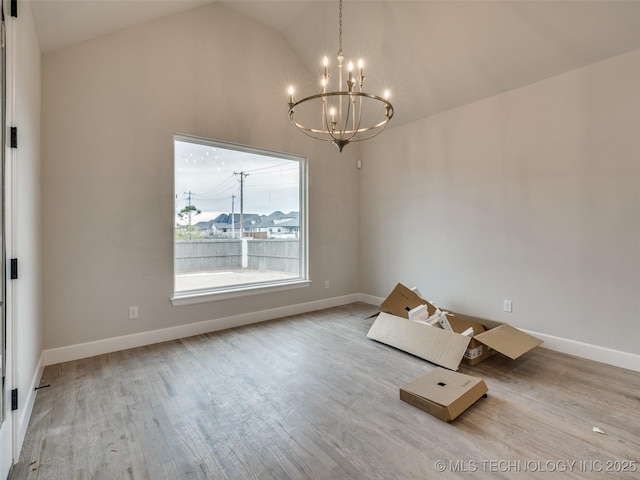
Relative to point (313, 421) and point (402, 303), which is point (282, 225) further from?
point (313, 421)

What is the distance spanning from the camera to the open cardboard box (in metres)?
2.70

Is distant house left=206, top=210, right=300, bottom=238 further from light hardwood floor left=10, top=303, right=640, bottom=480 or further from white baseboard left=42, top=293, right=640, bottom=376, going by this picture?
light hardwood floor left=10, top=303, right=640, bottom=480

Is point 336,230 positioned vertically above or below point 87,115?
below

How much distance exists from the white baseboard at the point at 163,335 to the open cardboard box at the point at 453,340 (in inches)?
52.6

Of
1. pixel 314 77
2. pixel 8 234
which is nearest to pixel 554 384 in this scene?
pixel 8 234

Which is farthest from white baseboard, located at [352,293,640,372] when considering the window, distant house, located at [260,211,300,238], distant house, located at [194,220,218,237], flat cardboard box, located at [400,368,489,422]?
distant house, located at [194,220,218,237]

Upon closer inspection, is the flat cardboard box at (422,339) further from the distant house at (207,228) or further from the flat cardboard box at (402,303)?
the distant house at (207,228)

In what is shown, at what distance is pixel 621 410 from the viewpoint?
2090 millimetres

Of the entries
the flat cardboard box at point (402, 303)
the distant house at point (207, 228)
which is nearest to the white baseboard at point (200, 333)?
the distant house at point (207, 228)

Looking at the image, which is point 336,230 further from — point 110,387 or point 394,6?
point 110,387

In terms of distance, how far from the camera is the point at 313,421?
6.48 ft

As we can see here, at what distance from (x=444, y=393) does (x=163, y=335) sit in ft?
9.11

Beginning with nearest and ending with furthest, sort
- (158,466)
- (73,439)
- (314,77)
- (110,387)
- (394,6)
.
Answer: (158,466) → (73,439) → (110,387) → (394,6) → (314,77)

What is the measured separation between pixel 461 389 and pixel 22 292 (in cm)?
282
